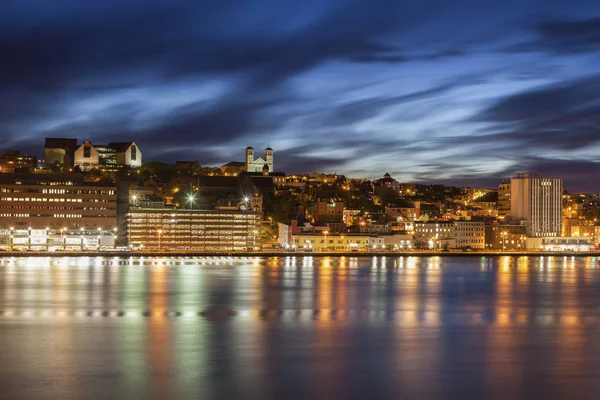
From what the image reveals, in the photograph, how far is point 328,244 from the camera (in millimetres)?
59688

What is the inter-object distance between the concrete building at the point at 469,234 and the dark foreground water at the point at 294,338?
3033 cm

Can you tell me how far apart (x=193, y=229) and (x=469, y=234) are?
2152 centimetres

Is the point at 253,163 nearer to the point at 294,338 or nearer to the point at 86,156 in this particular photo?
the point at 86,156

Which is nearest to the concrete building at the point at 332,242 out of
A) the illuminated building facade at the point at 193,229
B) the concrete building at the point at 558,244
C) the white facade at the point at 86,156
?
the illuminated building facade at the point at 193,229

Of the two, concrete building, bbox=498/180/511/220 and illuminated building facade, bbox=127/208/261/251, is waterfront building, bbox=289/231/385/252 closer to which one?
illuminated building facade, bbox=127/208/261/251

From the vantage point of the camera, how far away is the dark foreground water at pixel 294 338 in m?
13.6

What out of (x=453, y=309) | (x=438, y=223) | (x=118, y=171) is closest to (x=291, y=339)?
(x=453, y=309)

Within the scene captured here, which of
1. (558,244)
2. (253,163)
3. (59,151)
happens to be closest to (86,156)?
(59,151)

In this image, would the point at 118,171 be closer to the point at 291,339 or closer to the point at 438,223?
the point at 438,223

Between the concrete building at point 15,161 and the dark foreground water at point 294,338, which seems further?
the concrete building at point 15,161

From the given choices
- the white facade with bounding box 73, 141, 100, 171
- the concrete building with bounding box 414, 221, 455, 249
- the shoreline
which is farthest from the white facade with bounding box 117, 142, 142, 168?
the concrete building with bounding box 414, 221, 455, 249

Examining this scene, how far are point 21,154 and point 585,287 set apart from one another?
196 ft

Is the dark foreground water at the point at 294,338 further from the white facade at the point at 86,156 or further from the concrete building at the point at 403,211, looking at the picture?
the white facade at the point at 86,156

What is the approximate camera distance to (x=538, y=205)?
72750mm
